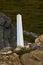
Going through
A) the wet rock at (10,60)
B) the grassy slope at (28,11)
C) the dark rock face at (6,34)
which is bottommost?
the wet rock at (10,60)

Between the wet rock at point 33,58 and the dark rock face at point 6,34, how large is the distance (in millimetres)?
6007

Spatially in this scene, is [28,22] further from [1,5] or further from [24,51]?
[24,51]

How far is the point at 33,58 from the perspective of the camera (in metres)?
7.10

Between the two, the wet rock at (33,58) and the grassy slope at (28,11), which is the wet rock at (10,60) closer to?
the wet rock at (33,58)

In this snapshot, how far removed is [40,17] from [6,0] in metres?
10.4

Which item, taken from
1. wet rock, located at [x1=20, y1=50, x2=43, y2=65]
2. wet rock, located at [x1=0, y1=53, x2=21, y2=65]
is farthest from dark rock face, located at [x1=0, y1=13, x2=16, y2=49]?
wet rock, located at [x1=20, y1=50, x2=43, y2=65]

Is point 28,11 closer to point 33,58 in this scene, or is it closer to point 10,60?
point 33,58

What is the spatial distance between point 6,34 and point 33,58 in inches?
286

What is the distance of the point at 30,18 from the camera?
3253 cm

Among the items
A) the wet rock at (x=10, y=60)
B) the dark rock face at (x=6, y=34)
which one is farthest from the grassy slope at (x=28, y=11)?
the wet rock at (x=10, y=60)

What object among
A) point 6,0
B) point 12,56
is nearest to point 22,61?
point 12,56

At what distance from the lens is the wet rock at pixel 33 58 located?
6989mm

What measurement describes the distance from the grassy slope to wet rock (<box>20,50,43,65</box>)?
17.9m

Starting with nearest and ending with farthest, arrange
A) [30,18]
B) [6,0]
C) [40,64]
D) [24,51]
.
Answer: [40,64], [24,51], [30,18], [6,0]
